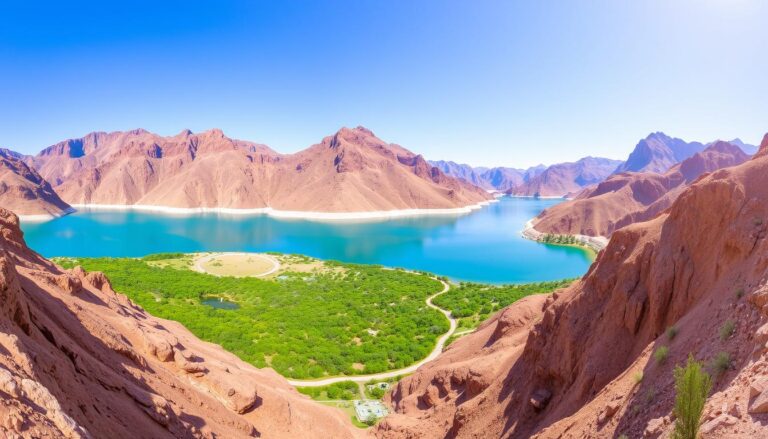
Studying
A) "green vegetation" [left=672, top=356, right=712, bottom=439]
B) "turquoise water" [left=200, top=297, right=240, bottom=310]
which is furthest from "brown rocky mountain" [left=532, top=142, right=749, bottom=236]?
"green vegetation" [left=672, top=356, right=712, bottom=439]

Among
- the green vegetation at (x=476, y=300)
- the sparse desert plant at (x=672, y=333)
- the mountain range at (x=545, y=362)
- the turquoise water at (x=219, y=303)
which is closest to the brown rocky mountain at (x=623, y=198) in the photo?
the green vegetation at (x=476, y=300)

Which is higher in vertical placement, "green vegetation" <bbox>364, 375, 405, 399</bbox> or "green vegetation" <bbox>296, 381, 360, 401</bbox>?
"green vegetation" <bbox>296, 381, 360, 401</bbox>

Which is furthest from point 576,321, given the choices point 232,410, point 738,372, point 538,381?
point 232,410

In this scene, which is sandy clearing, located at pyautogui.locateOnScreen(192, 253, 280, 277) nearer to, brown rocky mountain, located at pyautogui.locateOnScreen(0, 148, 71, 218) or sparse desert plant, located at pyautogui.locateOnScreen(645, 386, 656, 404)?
sparse desert plant, located at pyautogui.locateOnScreen(645, 386, 656, 404)

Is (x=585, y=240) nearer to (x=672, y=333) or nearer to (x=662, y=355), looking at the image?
(x=672, y=333)

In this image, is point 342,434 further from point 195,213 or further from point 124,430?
point 195,213

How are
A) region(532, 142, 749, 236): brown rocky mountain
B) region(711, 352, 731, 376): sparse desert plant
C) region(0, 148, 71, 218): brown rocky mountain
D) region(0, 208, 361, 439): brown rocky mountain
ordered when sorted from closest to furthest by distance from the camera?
1. region(0, 208, 361, 439): brown rocky mountain
2. region(711, 352, 731, 376): sparse desert plant
3. region(532, 142, 749, 236): brown rocky mountain
4. region(0, 148, 71, 218): brown rocky mountain

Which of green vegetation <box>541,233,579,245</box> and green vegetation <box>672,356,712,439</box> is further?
green vegetation <box>541,233,579,245</box>

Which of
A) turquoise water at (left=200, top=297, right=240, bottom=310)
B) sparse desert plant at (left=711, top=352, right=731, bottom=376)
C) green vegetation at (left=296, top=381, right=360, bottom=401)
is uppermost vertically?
sparse desert plant at (left=711, top=352, right=731, bottom=376)
